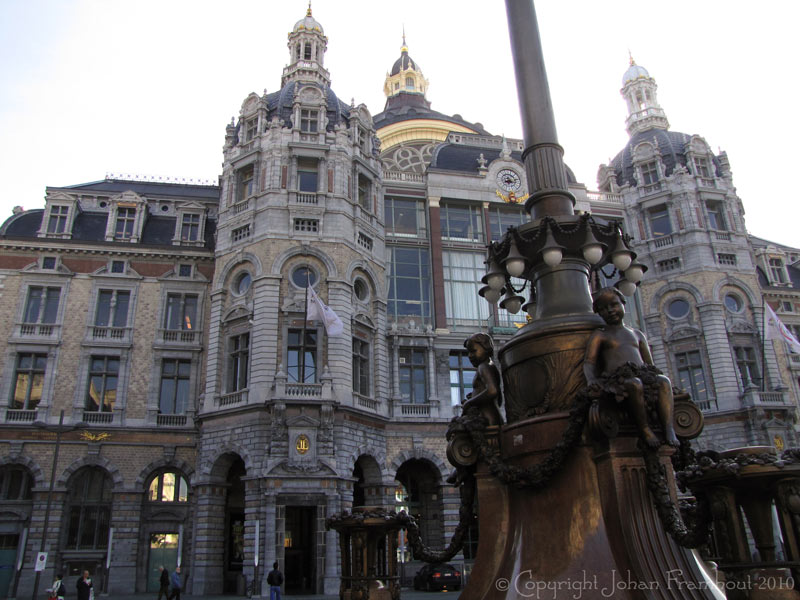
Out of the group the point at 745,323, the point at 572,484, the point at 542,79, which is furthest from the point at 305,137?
the point at 572,484

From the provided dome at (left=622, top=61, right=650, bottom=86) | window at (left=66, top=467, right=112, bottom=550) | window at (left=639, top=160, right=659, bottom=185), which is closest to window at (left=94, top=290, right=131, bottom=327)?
window at (left=66, top=467, right=112, bottom=550)

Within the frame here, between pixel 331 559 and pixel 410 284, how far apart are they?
16362mm

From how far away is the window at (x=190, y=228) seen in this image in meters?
38.9

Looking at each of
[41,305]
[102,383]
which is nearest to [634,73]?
[102,383]

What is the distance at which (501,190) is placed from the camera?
136 feet

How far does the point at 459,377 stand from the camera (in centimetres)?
3647

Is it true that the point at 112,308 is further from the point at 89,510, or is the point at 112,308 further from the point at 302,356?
the point at 302,356

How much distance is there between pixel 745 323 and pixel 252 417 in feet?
97.2

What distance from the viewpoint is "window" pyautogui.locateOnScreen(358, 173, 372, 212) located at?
37469 mm

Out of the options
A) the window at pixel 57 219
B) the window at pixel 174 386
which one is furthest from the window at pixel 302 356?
the window at pixel 57 219

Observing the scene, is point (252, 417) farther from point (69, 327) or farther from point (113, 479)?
point (69, 327)

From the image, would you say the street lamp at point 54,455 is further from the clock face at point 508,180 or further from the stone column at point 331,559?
the clock face at point 508,180

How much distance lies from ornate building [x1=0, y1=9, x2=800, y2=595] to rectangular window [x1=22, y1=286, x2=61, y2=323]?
95 millimetres

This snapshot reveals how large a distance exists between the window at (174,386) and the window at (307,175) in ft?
38.5
